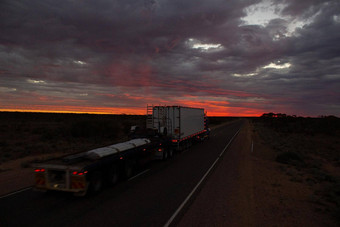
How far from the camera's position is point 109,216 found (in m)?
7.09

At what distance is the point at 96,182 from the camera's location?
30.2 feet

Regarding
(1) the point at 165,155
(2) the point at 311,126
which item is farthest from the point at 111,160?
(2) the point at 311,126

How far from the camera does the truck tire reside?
8977 mm

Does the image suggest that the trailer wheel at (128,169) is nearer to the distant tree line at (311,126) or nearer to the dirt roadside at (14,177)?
the dirt roadside at (14,177)

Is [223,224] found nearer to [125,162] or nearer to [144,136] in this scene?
[125,162]

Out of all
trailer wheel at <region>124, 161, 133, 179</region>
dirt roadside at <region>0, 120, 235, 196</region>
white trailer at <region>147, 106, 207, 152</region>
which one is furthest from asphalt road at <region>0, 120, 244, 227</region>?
white trailer at <region>147, 106, 207, 152</region>

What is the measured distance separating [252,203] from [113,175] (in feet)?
19.5

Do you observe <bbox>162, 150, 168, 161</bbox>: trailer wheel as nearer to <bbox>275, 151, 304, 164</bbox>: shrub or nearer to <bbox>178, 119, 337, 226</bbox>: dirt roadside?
<bbox>178, 119, 337, 226</bbox>: dirt roadside

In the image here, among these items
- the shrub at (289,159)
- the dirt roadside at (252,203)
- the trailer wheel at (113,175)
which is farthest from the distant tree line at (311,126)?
the trailer wheel at (113,175)

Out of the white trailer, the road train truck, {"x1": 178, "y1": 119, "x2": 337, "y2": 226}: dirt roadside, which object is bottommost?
{"x1": 178, "y1": 119, "x2": 337, "y2": 226}: dirt roadside

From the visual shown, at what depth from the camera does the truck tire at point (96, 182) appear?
898 centimetres

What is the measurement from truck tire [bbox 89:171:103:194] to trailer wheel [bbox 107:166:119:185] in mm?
609

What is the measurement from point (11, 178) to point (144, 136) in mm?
8447

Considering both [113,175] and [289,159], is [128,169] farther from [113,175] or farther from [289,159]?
[289,159]
